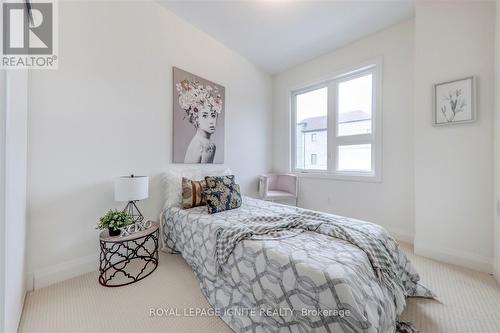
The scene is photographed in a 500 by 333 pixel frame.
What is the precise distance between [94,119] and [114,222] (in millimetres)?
1005

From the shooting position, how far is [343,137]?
3.23 metres

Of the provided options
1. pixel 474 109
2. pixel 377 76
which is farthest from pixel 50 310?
pixel 377 76

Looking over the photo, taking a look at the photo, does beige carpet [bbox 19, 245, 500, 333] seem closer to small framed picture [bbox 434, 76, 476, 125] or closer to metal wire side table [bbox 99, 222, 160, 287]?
metal wire side table [bbox 99, 222, 160, 287]

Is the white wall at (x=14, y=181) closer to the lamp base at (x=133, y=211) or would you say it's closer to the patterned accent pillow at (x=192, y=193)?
the lamp base at (x=133, y=211)

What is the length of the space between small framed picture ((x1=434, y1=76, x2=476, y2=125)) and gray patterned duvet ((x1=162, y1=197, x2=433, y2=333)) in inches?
60.0

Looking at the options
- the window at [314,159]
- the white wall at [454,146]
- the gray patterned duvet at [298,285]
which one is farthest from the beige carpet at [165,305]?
the window at [314,159]

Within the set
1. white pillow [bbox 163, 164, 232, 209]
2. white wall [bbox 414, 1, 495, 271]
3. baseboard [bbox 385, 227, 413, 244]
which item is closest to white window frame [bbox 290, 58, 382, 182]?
white wall [bbox 414, 1, 495, 271]

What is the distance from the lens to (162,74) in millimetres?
2438

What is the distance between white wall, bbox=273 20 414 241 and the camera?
2594 millimetres

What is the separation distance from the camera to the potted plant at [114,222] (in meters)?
1.69

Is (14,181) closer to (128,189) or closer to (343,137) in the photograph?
(128,189)

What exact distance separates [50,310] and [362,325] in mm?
1965

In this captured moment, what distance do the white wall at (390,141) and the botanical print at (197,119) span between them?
189cm

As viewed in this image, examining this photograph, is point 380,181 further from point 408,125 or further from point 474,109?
point 474,109
